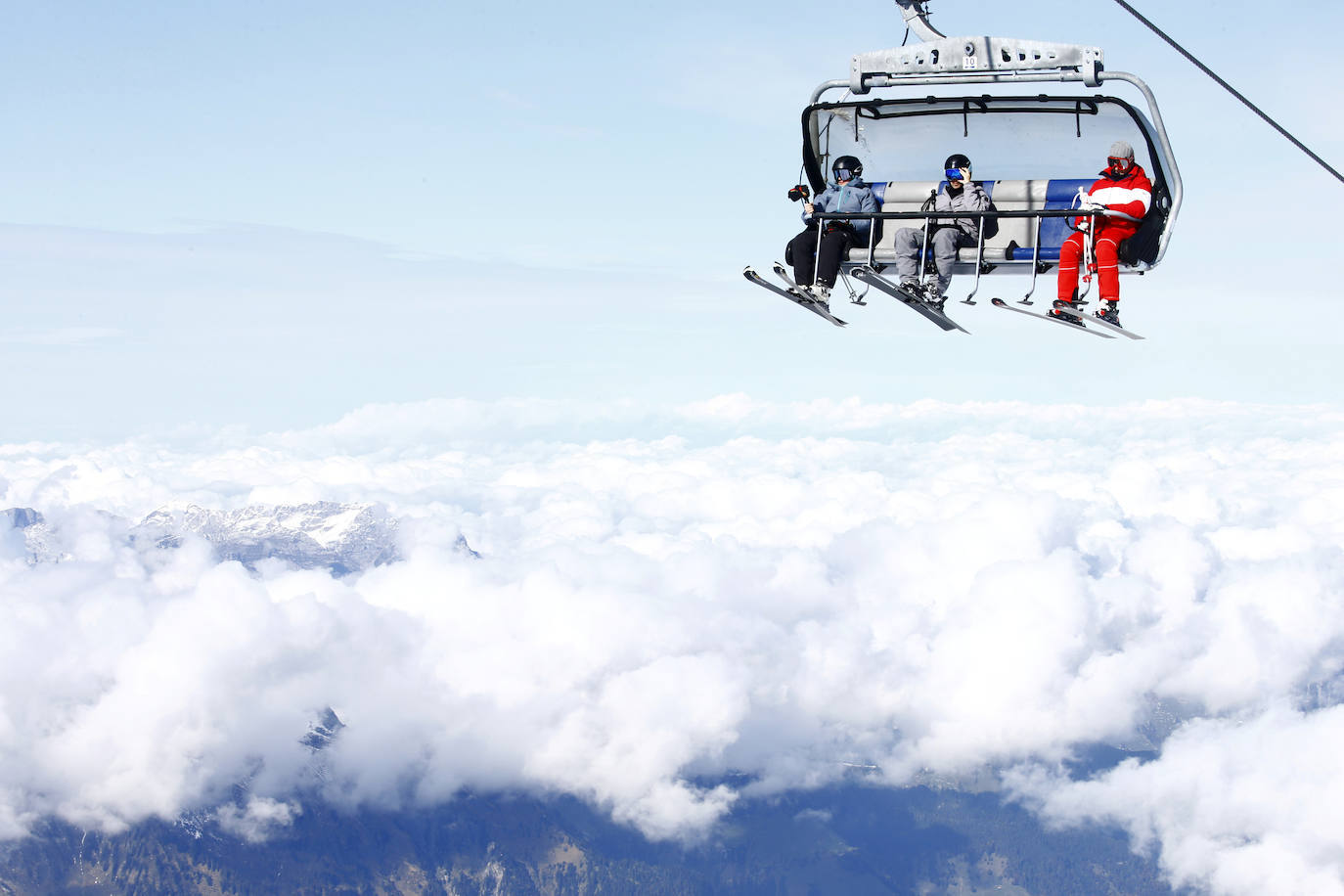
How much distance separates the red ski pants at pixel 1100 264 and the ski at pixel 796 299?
182 inches

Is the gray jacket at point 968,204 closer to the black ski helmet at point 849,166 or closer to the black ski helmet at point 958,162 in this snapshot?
the black ski helmet at point 958,162

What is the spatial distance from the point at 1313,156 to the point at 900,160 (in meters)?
10.6

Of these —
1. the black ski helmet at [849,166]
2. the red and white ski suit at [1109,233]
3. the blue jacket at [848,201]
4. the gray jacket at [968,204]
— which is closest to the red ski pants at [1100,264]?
the red and white ski suit at [1109,233]

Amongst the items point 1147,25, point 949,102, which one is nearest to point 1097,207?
point 949,102

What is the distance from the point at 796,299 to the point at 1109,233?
6.49 metres

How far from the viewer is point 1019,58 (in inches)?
800

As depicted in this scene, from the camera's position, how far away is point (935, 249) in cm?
2458

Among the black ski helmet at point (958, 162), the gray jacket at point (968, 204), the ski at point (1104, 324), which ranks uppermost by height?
the black ski helmet at point (958, 162)

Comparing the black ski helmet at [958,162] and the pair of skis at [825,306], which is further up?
the black ski helmet at [958,162]

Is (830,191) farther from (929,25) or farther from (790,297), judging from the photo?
(929,25)

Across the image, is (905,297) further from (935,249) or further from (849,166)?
(849,166)

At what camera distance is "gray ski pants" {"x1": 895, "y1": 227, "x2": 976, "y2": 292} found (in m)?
24.5

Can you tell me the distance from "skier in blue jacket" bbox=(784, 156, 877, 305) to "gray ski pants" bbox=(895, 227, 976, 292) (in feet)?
4.10

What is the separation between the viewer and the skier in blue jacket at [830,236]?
25188 mm
